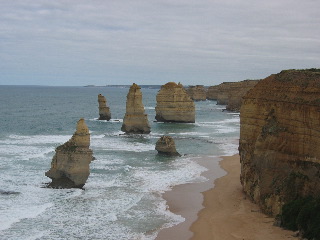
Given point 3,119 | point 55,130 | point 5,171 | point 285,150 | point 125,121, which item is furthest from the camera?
point 3,119

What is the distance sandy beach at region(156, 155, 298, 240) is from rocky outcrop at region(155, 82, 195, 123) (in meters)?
40.2

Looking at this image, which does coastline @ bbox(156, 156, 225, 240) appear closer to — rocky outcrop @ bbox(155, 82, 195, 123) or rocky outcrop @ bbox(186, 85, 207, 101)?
rocky outcrop @ bbox(155, 82, 195, 123)

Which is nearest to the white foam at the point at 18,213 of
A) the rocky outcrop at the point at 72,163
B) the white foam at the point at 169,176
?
the rocky outcrop at the point at 72,163

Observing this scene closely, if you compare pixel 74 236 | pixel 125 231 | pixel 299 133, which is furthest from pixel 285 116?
pixel 74 236

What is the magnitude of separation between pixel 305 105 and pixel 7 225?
1595cm

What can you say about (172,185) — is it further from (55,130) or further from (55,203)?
(55,130)

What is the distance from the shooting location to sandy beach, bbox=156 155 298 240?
22.2 m

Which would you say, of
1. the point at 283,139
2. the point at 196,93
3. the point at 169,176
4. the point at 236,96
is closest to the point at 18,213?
the point at 169,176

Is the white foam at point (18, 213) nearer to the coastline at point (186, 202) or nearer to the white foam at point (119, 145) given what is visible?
the coastline at point (186, 202)

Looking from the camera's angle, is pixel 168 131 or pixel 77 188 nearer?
pixel 77 188

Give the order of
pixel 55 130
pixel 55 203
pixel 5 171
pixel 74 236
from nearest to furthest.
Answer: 1. pixel 74 236
2. pixel 55 203
3. pixel 5 171
4. pixel 55 130

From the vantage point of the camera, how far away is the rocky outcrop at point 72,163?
100ft

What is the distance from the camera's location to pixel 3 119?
8088 cm

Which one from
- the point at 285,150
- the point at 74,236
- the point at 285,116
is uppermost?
the point at 285,116
